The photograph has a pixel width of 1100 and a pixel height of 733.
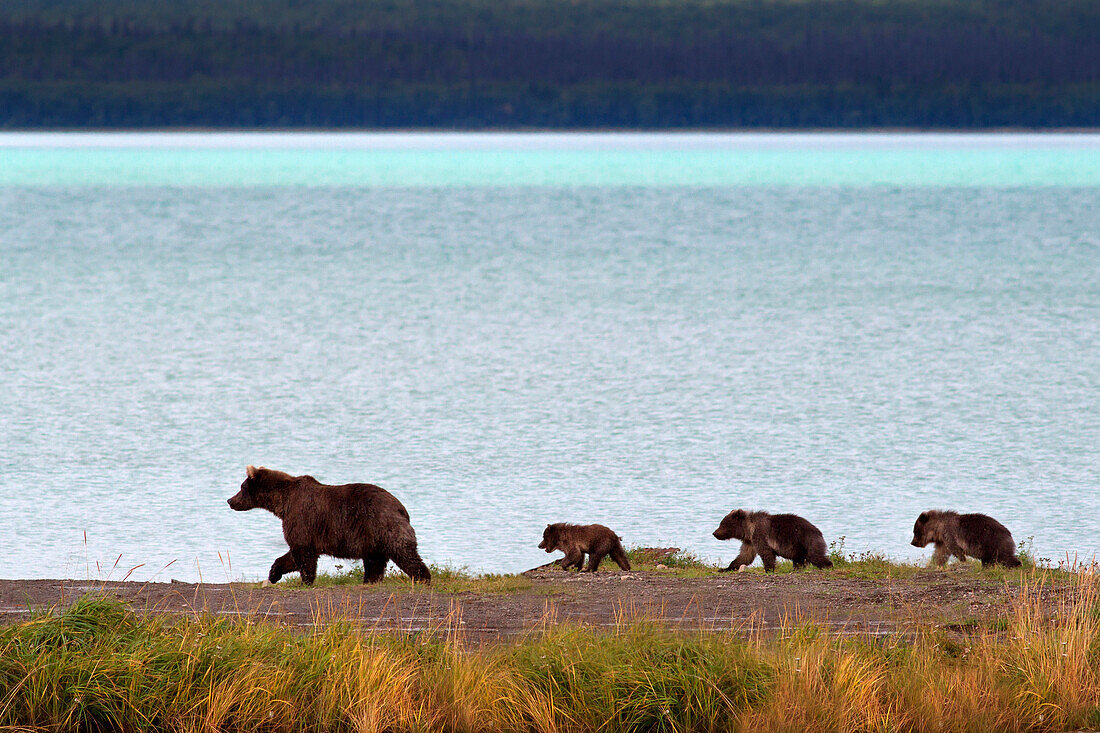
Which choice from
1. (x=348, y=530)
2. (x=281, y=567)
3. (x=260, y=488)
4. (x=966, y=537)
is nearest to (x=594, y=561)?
(x=348, y=530)

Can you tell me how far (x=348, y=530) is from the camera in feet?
32.2

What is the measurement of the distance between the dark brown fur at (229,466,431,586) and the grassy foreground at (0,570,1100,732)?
7.32ft

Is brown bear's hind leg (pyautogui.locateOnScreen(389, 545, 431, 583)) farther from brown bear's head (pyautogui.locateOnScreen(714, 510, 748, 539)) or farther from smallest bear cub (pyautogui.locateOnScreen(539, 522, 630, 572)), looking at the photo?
brown bear's head (pyautogui.locateOnScreen(714, 510, 748, 539))

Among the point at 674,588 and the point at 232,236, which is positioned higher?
the point at 232,236

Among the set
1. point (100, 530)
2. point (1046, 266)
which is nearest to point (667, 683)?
point (100, 530)

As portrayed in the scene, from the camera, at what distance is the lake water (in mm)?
14578

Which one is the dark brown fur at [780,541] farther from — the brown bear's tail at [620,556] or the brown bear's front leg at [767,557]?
the brown bear's tail at [620,556]

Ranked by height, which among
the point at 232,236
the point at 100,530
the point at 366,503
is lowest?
the point at 100,530

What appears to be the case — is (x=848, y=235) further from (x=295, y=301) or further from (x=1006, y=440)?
(x=1006, y=440)

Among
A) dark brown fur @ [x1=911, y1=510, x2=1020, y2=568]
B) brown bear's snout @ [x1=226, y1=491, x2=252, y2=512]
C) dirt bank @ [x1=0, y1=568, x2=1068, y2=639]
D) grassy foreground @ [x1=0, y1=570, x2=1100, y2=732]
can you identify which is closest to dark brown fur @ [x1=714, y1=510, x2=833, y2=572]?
dirt bank @ [x1=0, y1=568, x2=1068, y2=639]

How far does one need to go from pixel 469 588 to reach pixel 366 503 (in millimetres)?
899

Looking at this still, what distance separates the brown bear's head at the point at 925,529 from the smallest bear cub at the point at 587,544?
7.62 ft

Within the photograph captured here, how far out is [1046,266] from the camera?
47.2 metres

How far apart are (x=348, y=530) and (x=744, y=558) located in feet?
10.4
